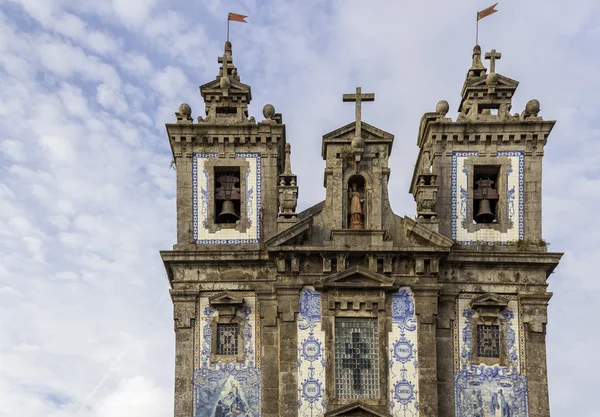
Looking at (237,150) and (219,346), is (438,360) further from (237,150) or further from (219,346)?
(237,150)

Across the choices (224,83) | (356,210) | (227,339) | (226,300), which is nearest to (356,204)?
(356,210)

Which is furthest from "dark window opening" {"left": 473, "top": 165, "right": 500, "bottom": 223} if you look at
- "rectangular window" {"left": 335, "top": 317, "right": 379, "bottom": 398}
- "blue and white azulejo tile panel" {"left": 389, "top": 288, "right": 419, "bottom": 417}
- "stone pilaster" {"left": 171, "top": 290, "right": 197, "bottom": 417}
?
"stone pilaster" {"left": 171, "top": 290, "right": 197, "bottom": 417}

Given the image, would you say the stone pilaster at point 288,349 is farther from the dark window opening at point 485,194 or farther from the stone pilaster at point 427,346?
the dark window opening at point 485,194

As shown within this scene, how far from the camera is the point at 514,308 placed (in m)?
34.6

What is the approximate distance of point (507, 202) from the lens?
35.8 meters

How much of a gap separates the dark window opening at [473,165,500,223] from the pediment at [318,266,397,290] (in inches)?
164

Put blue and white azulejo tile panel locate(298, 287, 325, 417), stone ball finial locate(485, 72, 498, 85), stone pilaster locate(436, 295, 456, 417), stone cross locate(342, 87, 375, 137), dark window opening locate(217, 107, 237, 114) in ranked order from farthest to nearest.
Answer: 1. dark window opening locate(217, 107, 237, 114)
2. stone ball finial locate(485, 72, 498, 85)
3. stone cross locate(342, 87, 375, 137)
4. stone pilaster locate(436, 295, 456, 417)
5. blue and white azulejo tile panel locate(298, 287, 325, 417)

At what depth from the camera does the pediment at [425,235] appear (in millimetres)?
34031

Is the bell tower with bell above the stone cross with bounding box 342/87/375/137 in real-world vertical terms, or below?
below

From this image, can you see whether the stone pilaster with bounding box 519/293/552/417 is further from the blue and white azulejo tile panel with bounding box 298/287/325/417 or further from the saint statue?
the blue and white azulejo tile panel with bounding box 298/287/325/417

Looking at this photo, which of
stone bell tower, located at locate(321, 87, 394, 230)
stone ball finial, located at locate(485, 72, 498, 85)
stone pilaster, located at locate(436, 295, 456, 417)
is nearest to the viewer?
stone pilaster, located at locate(436, 295, 456, 417)

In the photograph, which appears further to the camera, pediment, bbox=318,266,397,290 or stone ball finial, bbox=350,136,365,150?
stone ball finial, bbox=350,136,365,150

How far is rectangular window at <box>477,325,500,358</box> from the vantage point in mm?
34250

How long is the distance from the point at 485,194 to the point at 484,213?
0.69 meters
